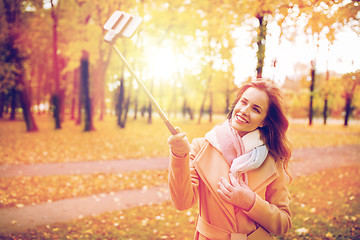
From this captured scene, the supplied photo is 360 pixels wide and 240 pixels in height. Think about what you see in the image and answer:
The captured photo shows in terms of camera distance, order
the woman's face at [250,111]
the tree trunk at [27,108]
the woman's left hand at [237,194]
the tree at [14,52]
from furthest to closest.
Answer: the tree trunk at [27,108] < the tree at [14,52] < the woman's face at [250,111] < the woman's left hand at [237,194]

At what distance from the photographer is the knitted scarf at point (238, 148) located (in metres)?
1.60

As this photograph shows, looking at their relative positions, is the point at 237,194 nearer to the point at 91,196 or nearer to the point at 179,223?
the point at 179,223

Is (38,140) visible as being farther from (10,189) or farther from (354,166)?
(354,166)

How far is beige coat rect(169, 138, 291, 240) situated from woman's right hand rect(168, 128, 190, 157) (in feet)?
0.13

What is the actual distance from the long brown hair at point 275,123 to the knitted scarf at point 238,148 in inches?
4.1

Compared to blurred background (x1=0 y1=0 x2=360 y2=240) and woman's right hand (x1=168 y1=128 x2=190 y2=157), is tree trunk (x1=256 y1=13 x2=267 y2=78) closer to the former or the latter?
blurred background (x1=0 y1=0 x2=360 y2=240)

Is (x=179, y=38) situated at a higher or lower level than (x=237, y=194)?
higher

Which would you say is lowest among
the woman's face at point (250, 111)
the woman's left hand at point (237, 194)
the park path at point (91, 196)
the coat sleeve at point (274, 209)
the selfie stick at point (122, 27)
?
the park path at point (91, 196)

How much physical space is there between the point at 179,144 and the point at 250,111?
0.55 m

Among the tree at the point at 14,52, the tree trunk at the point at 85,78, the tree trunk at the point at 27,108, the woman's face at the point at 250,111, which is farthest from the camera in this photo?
the tree trunk at the point at 85,78

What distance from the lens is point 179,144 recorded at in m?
1.59

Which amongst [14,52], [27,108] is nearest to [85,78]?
[27,108]

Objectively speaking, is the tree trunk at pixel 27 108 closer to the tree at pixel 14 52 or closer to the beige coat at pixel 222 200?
the tree at pixel 14 52

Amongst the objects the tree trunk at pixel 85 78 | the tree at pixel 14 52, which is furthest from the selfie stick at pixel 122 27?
the tree trunk at pixel 85 78
